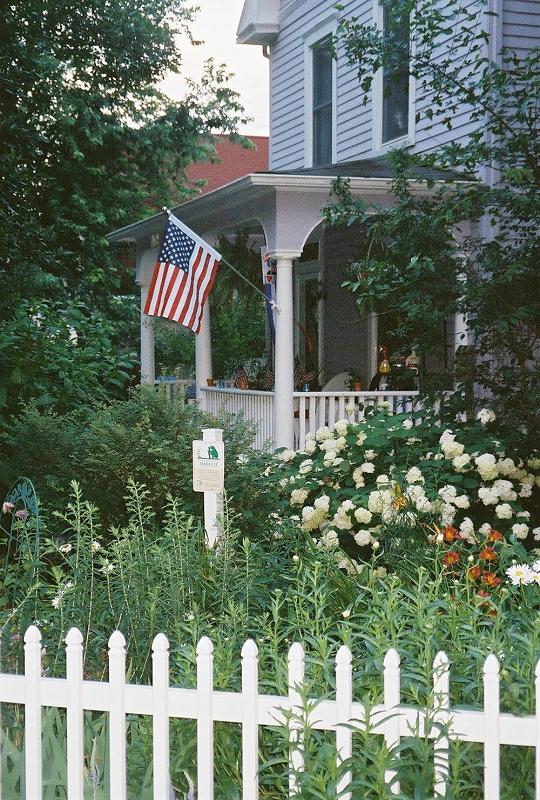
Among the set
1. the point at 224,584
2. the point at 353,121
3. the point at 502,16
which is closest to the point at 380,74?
the point at 353,121

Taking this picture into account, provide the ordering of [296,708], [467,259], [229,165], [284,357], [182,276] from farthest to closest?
1. [229,165]
2. [182,276]
3. [284,357]
4. [467,259]
5. [296,708]

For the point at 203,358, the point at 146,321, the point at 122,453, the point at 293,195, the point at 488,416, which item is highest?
the point at 293,195

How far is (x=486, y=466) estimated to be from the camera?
626 centimetres

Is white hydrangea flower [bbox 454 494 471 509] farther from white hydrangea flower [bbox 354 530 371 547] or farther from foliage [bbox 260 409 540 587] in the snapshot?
white hydrangea flower [bbox 354 530 371 547]

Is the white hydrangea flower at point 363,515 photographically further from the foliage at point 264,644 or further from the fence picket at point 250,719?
the fence picket at point 250,719

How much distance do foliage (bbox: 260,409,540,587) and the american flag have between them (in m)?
3.22

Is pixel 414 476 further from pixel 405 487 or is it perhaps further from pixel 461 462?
pixel 461 462

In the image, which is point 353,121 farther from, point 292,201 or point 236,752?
point 236,752

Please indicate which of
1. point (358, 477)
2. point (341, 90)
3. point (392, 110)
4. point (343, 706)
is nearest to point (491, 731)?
point (343, 706)

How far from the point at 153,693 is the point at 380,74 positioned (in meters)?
11.5

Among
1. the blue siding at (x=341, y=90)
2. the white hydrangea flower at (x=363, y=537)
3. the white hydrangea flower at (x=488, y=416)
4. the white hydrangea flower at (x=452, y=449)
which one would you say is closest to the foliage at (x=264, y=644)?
the white hydrangea flower at (x=363, y=537)

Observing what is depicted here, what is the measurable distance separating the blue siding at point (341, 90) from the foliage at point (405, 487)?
4084 millimetres

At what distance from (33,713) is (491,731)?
4.16 ft

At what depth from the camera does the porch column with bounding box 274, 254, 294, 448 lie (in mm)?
10148
